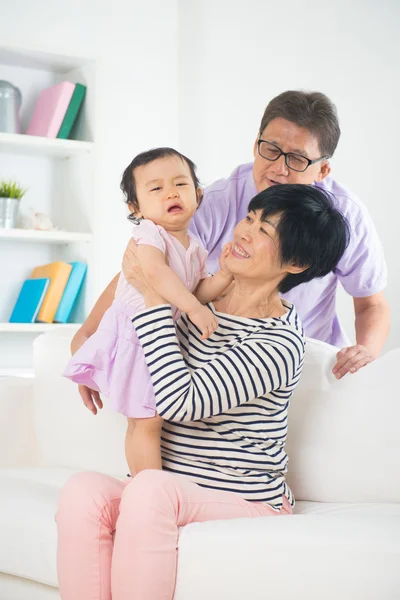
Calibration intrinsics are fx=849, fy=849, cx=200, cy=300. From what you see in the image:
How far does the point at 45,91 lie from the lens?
388cm

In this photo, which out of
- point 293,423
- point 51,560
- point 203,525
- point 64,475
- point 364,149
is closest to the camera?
point 203,525

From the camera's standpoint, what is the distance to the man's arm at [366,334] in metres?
1.91

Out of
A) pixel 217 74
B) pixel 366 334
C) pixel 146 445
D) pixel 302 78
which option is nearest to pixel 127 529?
pixel 146 445

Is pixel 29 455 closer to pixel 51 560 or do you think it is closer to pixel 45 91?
pixel 51 560

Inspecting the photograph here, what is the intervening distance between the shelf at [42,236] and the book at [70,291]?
119 mm

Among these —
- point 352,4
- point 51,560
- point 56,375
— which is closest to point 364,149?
point 352,4

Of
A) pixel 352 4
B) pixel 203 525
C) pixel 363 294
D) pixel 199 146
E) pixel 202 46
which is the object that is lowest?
pixel 203 525

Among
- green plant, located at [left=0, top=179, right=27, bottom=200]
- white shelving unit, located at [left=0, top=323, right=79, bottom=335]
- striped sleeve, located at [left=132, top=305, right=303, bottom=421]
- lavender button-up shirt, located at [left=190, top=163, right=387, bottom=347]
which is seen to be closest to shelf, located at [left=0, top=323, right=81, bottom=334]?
white shelving unit, located at [left=0, top=323, right=79, bottom=335]

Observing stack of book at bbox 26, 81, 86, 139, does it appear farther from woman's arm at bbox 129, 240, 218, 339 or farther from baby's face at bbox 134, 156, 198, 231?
woman's arm at bbox 129, 240, 218, 339

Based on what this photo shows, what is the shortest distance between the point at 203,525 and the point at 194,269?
57 cm

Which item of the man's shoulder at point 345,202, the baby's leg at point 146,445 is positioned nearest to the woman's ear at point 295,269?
the baby's leg at point 146,445

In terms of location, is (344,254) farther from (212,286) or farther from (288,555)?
(288,555)

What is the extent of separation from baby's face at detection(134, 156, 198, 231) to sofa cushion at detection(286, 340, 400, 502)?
0.50 meters

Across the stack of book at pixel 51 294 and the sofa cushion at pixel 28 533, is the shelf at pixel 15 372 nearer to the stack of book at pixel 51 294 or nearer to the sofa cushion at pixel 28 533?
the stack of book at pixel 51 294
